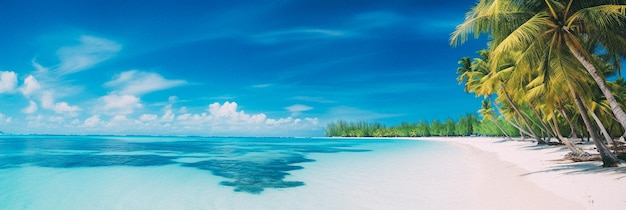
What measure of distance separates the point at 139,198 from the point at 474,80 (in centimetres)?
2320

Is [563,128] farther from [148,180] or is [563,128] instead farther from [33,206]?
[33,206]

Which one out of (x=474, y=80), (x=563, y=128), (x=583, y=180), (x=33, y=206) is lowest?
(x=33, y=206)

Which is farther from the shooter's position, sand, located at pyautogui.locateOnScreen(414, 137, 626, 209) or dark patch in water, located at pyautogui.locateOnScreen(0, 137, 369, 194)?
dark patch in water, located at pyautogui.locateOnScreen(0, 137, 369, 194)

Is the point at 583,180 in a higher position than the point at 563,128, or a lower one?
lower

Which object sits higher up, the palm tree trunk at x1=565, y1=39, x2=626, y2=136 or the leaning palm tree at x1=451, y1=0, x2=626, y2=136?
the leaning palm tree at x1=451, y1=0, x2=626, y2=136

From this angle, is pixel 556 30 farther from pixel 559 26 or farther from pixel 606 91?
pixel 606 91

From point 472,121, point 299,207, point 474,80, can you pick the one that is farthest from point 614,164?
point 472,121

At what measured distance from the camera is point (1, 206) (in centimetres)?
696

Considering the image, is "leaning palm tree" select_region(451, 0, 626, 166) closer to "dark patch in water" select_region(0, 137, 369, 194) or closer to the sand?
the sand

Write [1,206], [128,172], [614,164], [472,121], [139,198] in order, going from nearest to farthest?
[1,206] → [139,198] → [614,164] → [128,172] → [472,121]

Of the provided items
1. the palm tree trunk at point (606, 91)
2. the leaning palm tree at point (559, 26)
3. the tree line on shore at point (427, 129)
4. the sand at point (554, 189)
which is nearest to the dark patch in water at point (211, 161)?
the sand at point (554, 189)

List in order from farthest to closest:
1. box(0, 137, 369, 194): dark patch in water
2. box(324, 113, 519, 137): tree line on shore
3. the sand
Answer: box(324, 113, 519, 137): tree line on shore → box(0, 137, 369, 194): dark patch in water → the sand

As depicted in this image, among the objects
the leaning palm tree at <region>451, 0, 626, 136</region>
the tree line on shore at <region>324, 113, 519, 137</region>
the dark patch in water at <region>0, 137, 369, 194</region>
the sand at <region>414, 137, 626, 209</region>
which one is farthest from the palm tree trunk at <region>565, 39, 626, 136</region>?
the tree line on shore at <region>324, 113, 519, 137</region>

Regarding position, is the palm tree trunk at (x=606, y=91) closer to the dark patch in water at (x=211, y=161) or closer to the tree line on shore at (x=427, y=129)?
the dark patch in water at (x=211, y=161)
